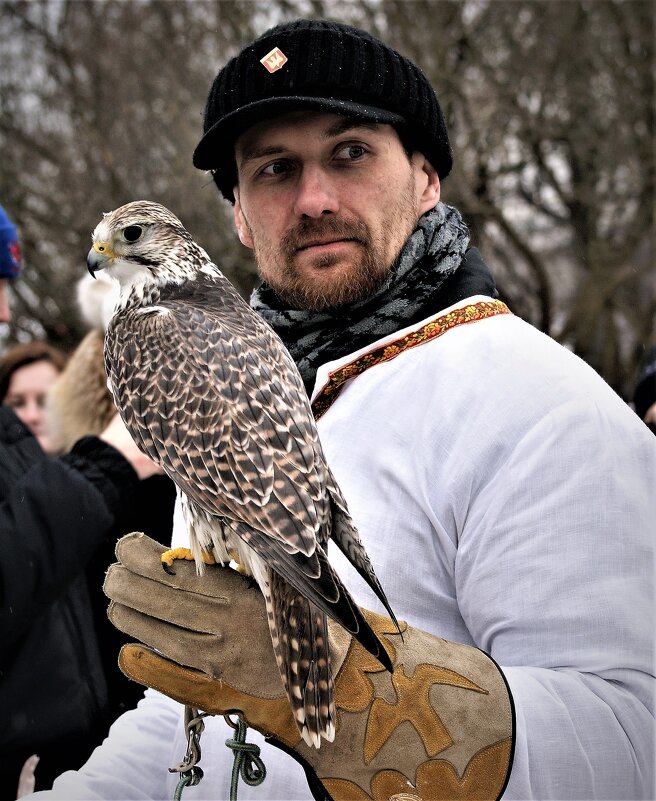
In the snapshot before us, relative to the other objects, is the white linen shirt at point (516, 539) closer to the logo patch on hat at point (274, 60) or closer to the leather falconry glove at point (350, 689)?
the leather falconry glove at point (350, 689)

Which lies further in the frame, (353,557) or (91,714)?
(91,714)

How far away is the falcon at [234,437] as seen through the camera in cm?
148

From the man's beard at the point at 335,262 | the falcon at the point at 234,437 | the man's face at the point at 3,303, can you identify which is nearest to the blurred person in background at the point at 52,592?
the man's face at the point at 3,303

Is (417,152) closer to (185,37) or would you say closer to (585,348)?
(585,348)

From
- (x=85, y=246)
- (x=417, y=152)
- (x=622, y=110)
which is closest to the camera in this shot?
(x=417, y=152)

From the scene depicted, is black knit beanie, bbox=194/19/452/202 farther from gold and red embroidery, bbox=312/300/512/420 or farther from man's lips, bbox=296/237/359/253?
gold and red embroidery, bbox=312/300/512/420

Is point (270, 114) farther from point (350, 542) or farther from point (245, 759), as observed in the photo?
point (245, 759)

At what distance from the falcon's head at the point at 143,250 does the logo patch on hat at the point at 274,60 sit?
405mm

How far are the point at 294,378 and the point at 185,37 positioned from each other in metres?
9.06

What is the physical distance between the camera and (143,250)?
1980 millimetres

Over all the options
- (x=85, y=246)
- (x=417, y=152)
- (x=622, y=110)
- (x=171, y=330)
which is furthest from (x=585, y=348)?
(x=171, y=330)

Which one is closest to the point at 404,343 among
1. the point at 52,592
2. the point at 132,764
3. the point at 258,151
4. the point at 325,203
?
the point at 325,203

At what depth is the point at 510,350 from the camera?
178cm

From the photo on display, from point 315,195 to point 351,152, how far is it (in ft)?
0.54
